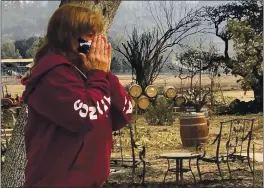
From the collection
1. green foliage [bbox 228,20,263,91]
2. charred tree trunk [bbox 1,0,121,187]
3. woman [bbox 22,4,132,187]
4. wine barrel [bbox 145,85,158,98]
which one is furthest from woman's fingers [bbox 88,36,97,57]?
wine barrel [bbox 145,85,158,98]

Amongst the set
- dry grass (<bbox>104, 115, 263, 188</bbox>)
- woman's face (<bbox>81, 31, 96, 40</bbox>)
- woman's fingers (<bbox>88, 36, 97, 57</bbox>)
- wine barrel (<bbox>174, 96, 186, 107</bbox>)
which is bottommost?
dry grass (<bbox>104, 115, 263, 188</bbox>)

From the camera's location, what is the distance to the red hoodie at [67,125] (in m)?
1.95

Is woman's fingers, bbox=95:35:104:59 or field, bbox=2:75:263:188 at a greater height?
woman's fingers, bbox=95:35:104:59

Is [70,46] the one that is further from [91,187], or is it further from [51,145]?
[91,187]

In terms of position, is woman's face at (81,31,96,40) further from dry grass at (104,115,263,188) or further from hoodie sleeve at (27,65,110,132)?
dry grass at (104,115,263,188)

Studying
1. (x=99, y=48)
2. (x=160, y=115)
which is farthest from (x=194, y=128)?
(x=99, y=48)

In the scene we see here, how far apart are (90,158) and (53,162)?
0.40 ft

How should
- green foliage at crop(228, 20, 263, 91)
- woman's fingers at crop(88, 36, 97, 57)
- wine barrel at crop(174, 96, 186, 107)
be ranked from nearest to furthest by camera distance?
woman's fingers at crop(88, 36, 97, 57), green foliage at crop(228, 20, 263, 91), wine barrel at crop(174, 96, 186, 107)

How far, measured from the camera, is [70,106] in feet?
6.36

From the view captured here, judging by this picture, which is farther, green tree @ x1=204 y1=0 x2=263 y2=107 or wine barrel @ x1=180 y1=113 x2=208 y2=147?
green tree @ x1=204 y1=0 x2=263 y2=107

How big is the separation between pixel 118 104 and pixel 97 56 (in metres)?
0.18

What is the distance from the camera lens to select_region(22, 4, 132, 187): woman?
1954mm

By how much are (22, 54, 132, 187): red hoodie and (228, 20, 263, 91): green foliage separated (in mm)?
15541

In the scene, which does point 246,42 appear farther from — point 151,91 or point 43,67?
point 43,67
